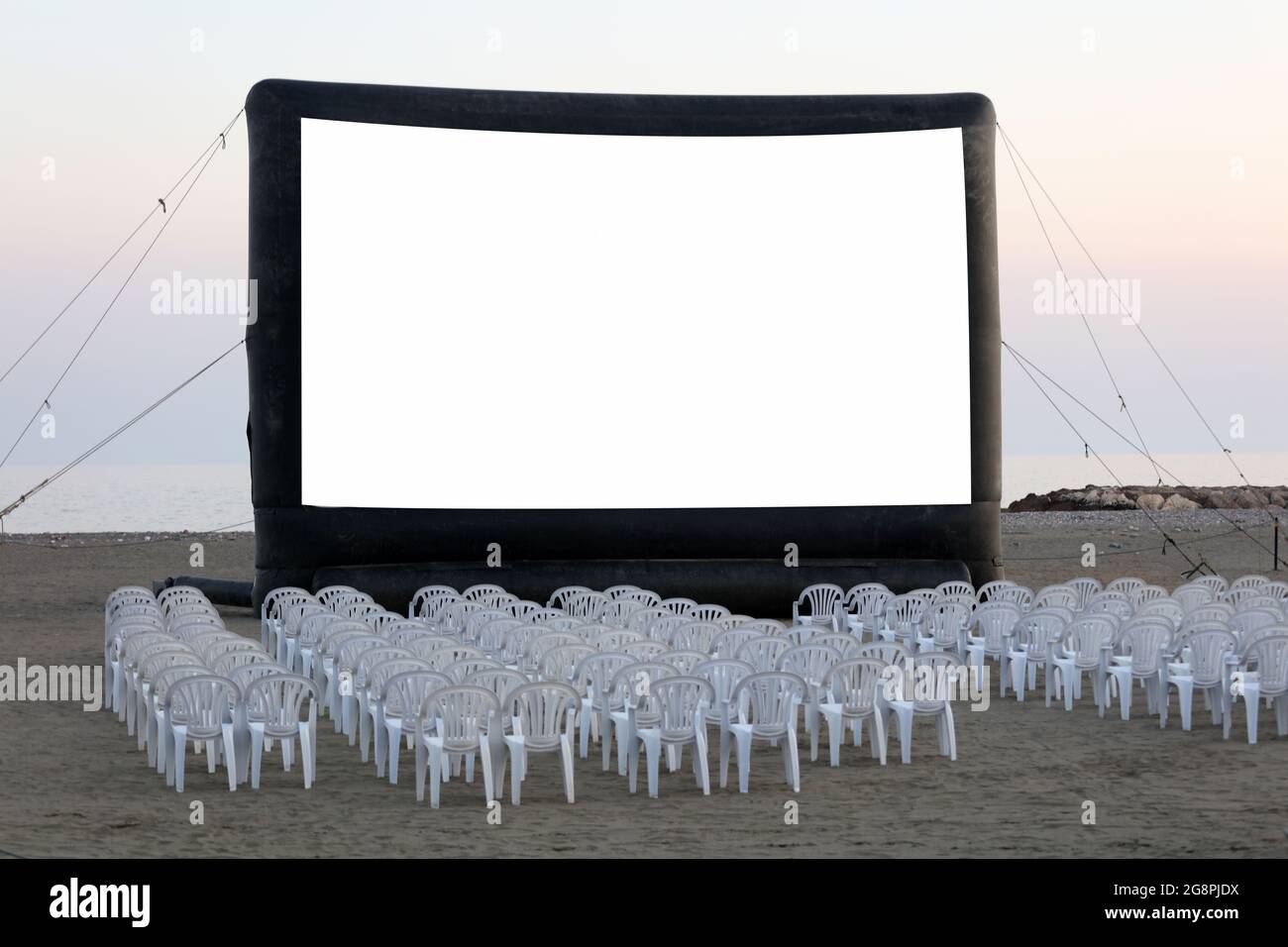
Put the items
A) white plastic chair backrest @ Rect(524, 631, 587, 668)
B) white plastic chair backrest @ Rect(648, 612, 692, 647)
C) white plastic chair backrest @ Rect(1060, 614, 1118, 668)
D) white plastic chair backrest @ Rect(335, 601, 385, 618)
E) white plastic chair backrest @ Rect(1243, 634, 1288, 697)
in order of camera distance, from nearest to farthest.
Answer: white plastic chair backrest @ Rect(1243, 634, 1288, 697) → white plastic chair backrest @ Rect(524, 631, 587, 668) → white plastic chair backrest @ Rect(1060, 614, 1118, 668) → white plastic chair backrest @ Rect(648, 612, 692, 647) → white plastic chair backrest @ Rect(335, 601, 385, 618)

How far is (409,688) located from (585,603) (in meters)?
7.11

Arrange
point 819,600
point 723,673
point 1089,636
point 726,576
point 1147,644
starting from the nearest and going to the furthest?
point 723,673 < point 1147,644 < point 1089,636 < point 819,600 < point 726,576

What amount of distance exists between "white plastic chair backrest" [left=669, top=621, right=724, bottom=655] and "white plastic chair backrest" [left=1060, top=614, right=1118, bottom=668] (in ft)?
7.93

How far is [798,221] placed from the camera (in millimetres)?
17562

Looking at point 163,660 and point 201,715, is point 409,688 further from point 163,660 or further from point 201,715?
point 163,660

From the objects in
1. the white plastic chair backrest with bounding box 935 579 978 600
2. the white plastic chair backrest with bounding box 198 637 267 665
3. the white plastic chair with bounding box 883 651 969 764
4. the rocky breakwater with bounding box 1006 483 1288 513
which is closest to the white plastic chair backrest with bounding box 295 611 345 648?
the white plastic chair backrest with bounding box 198 637 267 665

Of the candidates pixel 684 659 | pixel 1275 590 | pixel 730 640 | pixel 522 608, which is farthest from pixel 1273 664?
pixel 522 608

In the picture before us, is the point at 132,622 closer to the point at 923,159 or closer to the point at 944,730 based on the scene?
the point at 944,730

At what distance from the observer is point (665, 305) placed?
689 inches

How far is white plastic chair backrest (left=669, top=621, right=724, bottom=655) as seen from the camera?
35.8 feet

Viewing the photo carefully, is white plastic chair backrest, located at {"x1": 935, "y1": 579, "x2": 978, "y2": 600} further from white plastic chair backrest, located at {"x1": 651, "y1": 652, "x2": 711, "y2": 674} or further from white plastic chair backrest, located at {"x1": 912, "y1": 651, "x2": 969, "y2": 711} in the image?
white plastic chair backrest, located at {"x1": 651, "y1": 652, "x2": 711, "y2": 674}
